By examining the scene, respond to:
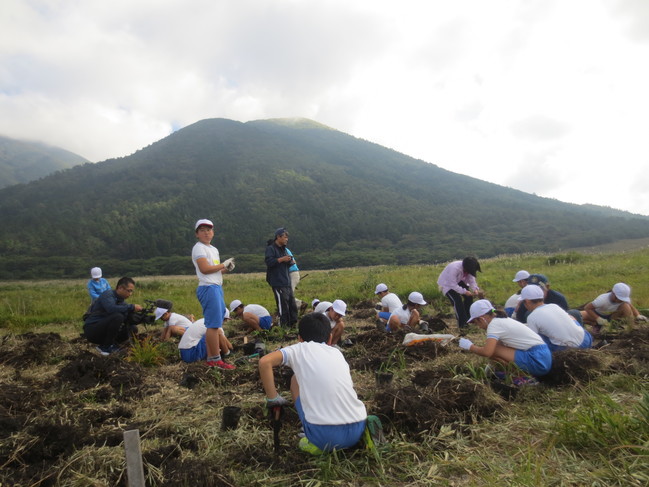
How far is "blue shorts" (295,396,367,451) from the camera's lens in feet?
8.13

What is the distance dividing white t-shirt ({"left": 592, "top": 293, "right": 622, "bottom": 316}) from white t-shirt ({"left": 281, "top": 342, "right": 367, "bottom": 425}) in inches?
227

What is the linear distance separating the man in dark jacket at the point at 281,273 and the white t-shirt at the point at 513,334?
3.50 meters

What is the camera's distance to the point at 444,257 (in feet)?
165

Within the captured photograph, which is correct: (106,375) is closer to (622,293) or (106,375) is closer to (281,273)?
(281,273)

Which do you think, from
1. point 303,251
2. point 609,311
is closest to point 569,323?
point 609,311

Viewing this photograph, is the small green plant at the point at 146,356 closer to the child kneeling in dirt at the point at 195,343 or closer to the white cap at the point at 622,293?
the child kneeling in dirt at the point at 195,343

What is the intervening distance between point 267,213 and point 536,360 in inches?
2948

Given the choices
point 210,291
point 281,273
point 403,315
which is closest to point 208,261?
point 210,291

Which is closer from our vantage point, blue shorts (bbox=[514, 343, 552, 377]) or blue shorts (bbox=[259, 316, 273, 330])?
blue shorts (bbox=[514, 343, 552, 377])

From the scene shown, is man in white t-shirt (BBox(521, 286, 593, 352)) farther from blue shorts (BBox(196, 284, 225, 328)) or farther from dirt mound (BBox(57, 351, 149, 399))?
dirt mound (BBox(57, 351, 149, 399))

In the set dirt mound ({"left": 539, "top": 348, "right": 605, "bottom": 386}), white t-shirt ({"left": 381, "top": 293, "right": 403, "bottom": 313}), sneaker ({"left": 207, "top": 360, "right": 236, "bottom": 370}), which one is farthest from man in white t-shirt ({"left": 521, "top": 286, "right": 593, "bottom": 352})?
sneaker ({"left": 207, "top": 360, "right": 236, "bottom": 370})

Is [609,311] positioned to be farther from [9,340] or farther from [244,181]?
[244,181]

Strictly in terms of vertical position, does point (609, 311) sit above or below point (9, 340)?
above

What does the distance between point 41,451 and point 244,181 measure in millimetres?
89458
